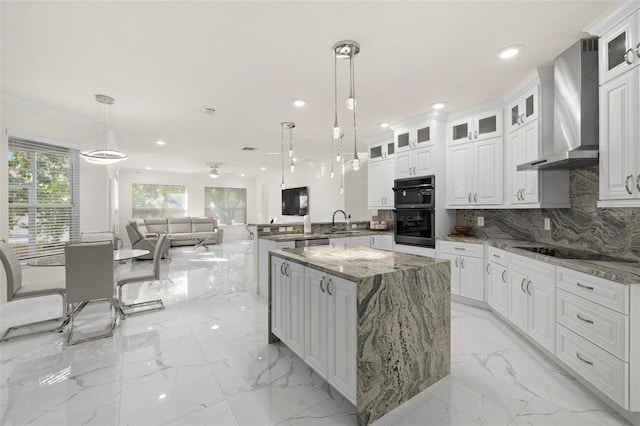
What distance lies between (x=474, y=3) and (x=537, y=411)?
2.64 metres

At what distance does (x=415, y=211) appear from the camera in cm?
435

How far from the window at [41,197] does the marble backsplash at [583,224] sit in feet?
20.6

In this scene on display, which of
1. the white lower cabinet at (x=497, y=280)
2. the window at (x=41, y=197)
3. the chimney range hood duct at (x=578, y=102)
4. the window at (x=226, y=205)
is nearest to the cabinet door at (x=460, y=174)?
the white lower cabinet at (x=497, y=280)

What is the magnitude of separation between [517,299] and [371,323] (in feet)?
6.38

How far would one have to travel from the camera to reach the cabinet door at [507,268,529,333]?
8.70 ft

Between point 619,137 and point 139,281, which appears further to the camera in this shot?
point 139,281

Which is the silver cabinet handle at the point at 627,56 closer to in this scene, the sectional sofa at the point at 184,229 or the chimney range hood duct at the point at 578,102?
the chimney range hood duct at the point at 578,102

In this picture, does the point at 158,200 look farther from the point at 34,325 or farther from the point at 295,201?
the point at 34,325

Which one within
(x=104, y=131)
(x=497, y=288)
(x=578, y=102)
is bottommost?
(x=497, y=288)

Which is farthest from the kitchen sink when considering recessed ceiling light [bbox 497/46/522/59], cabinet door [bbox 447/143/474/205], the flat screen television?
the flat screen television

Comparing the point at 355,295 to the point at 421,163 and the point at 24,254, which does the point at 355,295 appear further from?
the point at 24,254

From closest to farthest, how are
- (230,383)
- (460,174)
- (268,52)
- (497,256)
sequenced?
(230,383), (268,52), (497,256), (460,174)

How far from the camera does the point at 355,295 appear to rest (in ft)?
5.46

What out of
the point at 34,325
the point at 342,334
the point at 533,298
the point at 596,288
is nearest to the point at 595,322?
the point at 596,288
